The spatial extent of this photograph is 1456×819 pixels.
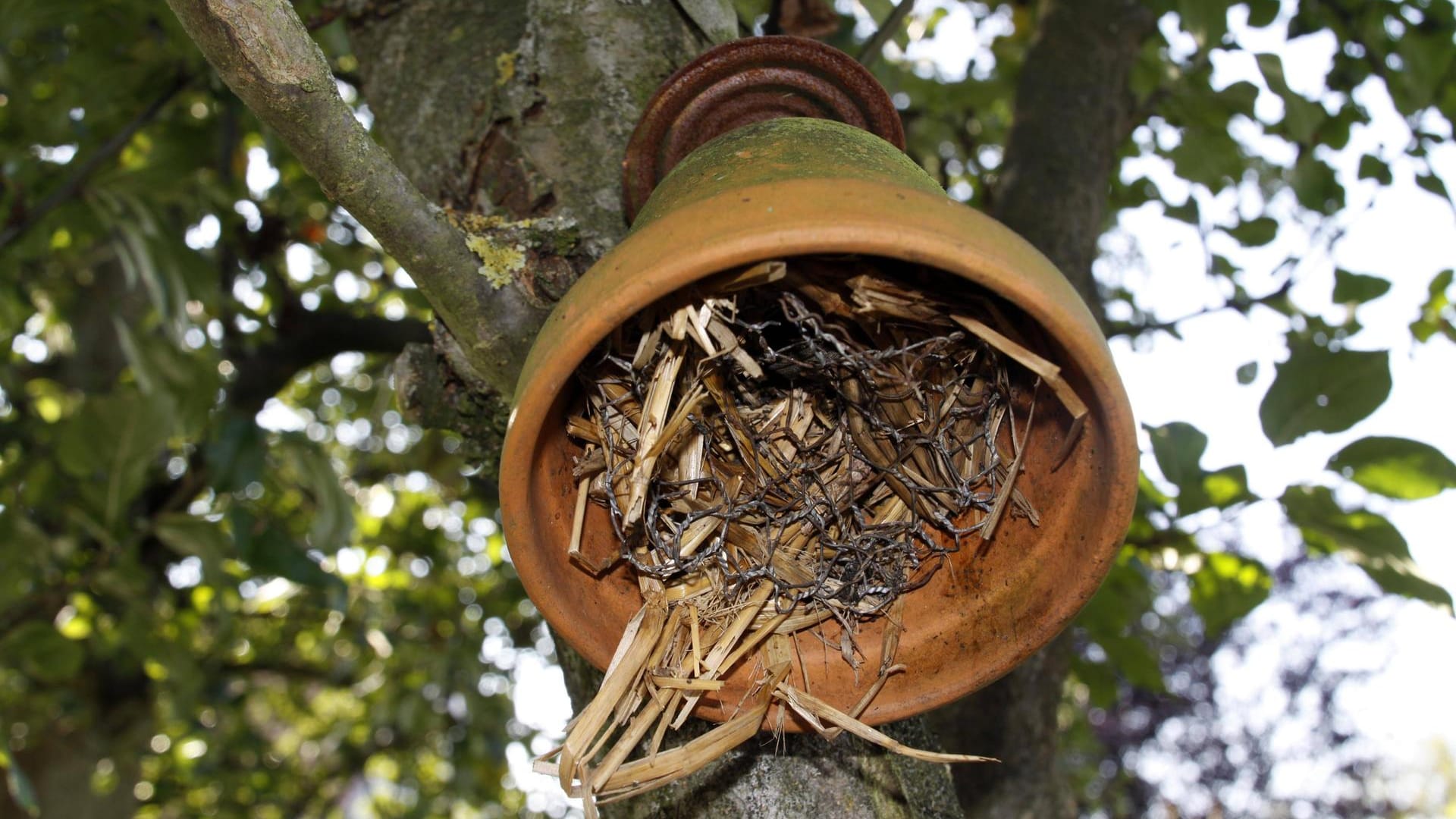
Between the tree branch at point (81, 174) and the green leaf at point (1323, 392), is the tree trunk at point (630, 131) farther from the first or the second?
the tree branch at point (81, 174)

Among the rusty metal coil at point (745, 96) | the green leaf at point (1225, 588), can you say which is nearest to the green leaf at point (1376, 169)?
the green leaf at point (1225, 588)

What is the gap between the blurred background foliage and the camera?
183cm

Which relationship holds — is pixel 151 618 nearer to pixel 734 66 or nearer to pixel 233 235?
pixel 233 235

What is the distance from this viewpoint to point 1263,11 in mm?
1955

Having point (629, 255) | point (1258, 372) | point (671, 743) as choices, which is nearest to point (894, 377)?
point (629, 255)

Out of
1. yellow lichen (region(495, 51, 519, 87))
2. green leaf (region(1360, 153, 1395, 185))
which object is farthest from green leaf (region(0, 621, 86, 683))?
green leaf (region(1360, 153, 1395, 185))

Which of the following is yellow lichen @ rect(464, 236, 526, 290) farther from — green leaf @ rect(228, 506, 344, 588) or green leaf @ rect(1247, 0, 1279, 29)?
green leaf @ rect(1247, 0, 1279, 29)

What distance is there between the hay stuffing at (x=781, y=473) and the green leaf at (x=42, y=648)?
192cm

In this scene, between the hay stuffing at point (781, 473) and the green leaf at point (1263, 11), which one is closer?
the hay stuffing at point (781, 473)

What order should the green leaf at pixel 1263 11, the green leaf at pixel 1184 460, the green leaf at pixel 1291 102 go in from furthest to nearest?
the green leaf at pixel 1263 11 → the green leaf at pixel 1291 102 → the green leaf at pixel 1184 460

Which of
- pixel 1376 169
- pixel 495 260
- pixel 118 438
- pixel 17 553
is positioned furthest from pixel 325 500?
pixel 1376 169

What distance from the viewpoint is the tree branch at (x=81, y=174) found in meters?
2.17

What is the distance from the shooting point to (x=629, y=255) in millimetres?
708

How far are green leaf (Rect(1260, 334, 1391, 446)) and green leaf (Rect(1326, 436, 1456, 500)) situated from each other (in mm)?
60
